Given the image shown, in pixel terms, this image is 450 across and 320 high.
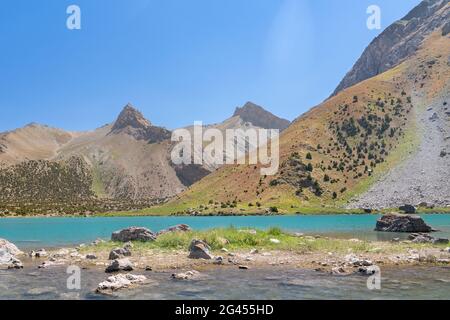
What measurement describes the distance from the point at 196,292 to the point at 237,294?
2174 millimetres

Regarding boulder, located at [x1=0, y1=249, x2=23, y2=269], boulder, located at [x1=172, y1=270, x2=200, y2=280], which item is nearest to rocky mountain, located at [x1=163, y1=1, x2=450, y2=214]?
boulder, located at [x1=0, y1=249, x2=23, y2=269]

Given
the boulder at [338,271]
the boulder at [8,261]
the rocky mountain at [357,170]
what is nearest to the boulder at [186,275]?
the boulder at [338,271]

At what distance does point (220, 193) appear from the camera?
621 feet

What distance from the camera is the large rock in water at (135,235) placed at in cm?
4500

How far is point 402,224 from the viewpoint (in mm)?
69000

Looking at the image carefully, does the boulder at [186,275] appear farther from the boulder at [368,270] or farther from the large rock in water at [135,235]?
the large rock in water at [135,235]

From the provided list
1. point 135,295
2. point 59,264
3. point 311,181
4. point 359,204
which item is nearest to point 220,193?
point 311,181

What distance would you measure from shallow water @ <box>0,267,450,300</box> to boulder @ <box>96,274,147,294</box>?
59 centimetres

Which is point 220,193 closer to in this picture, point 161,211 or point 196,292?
point 161,211

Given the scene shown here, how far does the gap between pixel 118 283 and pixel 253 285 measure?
24.0 ft

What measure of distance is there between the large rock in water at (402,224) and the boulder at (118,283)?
5223cm

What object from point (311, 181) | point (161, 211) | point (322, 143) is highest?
point (322, 143)

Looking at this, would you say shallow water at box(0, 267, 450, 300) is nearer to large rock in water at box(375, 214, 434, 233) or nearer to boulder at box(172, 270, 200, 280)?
boulder at box(172, 270, 200, 280)
